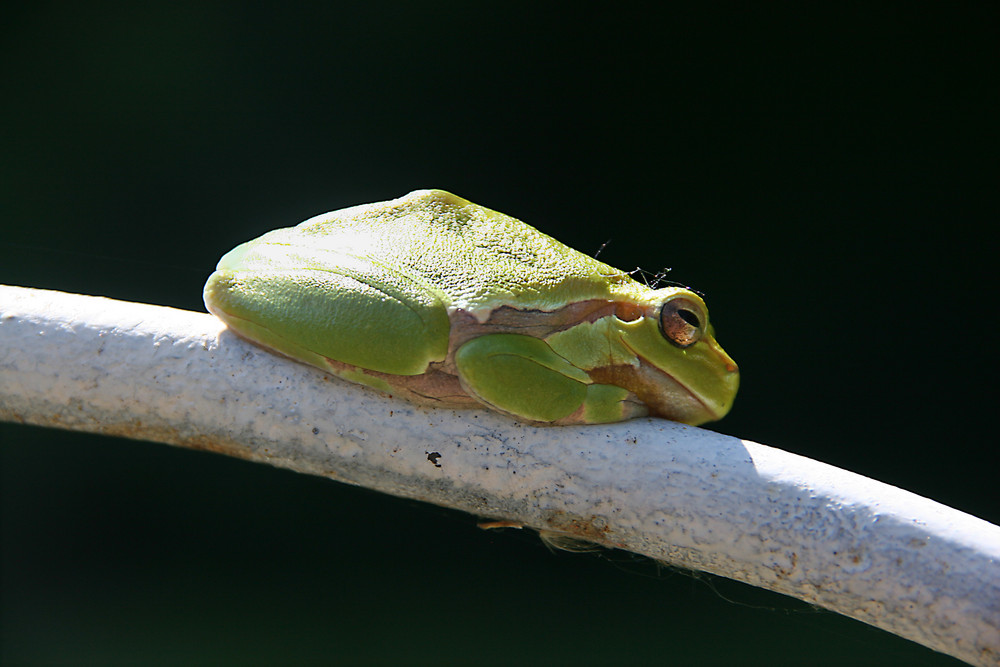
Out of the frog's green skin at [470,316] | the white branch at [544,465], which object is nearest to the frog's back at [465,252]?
the frog's green skin at [470,316]

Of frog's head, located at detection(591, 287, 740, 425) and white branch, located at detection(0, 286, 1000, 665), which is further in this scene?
frog's head, located at detection(591, 287, 740, 425)

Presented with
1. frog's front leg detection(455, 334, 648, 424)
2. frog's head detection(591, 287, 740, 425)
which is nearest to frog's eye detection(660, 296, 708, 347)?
frog's head detection(591, 287, 740, 425)

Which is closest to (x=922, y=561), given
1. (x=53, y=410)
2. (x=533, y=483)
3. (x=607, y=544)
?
(x=607, y=544)

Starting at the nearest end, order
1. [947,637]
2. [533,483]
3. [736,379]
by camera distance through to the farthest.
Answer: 1. [947,637]
2. [533,483]
3. [736,379]

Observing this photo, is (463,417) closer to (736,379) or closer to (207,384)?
(207,384)

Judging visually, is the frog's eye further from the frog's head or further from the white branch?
the white branch

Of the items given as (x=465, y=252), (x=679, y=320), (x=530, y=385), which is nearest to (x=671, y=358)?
(x=679, y=320)

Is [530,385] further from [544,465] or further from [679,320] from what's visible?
[679,320]
